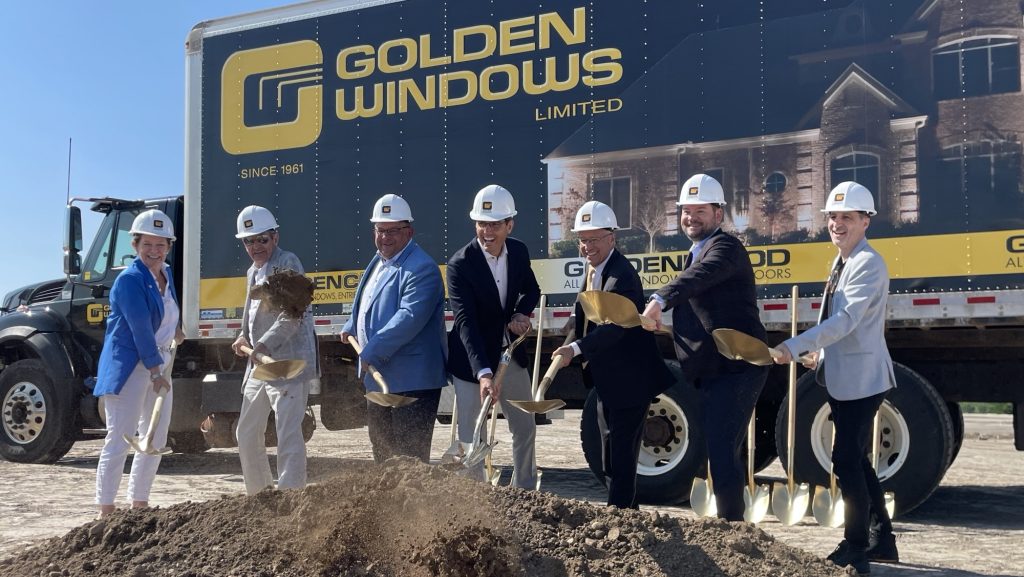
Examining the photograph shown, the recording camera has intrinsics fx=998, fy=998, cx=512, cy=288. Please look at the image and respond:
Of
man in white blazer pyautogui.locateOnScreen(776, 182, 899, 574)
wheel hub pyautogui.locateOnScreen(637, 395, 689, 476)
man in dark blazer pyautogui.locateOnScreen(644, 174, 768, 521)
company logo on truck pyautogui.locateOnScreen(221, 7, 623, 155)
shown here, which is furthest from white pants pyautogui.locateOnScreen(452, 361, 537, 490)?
company logo on truck pyautogui.locateOnScreen(221, 7, 623, 155)

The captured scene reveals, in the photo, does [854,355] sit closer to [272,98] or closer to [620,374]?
[620,374]

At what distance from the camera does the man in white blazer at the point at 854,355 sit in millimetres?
4613

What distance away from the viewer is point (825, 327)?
4.57m

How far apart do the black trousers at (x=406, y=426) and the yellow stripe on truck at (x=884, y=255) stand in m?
2.52

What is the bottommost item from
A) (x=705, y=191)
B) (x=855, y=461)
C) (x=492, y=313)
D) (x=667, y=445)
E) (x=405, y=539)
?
(x=667, y=445)

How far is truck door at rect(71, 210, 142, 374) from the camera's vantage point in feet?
33.7

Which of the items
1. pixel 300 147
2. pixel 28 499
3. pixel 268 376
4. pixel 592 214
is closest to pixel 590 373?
pixel 592 214

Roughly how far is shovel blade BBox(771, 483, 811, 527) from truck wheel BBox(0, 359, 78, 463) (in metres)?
7.11

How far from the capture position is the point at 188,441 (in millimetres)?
10289

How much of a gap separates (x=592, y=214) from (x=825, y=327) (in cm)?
130

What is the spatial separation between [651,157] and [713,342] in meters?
2.84

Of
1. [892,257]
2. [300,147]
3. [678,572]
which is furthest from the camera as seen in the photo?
[300,147]

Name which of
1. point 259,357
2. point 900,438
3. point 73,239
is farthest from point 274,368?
point 73,239

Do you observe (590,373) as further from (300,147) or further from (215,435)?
(215,435)
